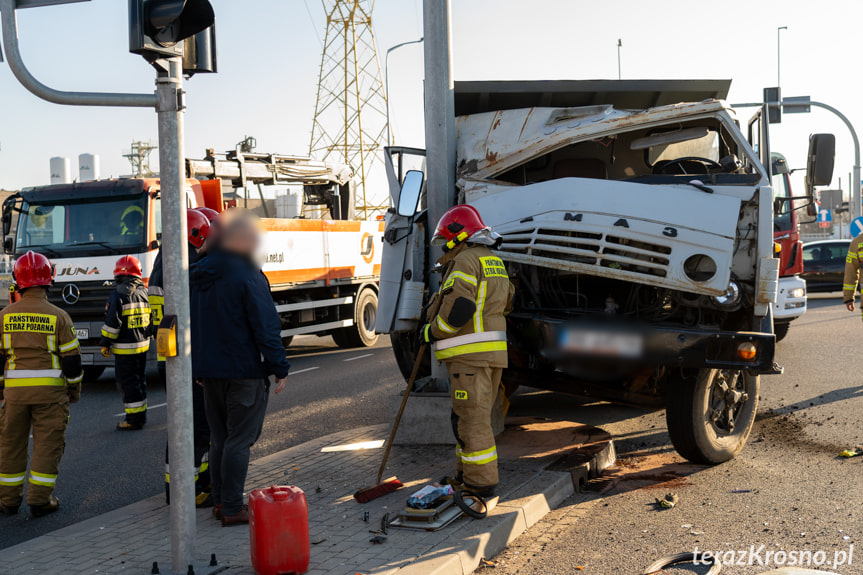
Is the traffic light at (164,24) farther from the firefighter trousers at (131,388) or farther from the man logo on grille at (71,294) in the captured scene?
the man logo on grille at (71,294)

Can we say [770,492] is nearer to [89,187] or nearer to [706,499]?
[706,499]

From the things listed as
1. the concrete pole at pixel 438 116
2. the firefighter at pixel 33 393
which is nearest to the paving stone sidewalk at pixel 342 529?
the firefighter at pixel 33 393

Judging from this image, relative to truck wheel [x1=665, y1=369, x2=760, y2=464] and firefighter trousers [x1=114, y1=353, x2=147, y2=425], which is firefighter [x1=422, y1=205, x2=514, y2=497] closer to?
truck wheel [x1=665, y1=369, x2=760, y2=464]

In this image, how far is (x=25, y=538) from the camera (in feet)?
16.6

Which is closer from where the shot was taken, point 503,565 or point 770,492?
point 503,565

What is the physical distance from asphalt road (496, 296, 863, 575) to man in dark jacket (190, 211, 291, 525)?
1.54 m

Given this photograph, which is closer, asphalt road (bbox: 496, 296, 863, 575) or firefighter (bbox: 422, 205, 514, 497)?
asphalt road (bbox: 496, 296, 863, 575)

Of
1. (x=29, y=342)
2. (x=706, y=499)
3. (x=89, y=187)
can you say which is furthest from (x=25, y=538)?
(x=89, y=187)

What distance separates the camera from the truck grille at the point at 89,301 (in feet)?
35.9

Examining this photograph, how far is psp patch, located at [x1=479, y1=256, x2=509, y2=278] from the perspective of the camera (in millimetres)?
5039

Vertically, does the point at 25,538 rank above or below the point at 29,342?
below

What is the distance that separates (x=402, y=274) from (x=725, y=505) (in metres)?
2.97

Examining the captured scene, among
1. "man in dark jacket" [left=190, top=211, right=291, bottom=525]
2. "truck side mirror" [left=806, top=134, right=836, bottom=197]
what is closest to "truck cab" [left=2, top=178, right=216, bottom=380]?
"man in dark jacket" [left=190, top=211, right=291, bottom=525]

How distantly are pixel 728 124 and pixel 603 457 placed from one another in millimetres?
2742
